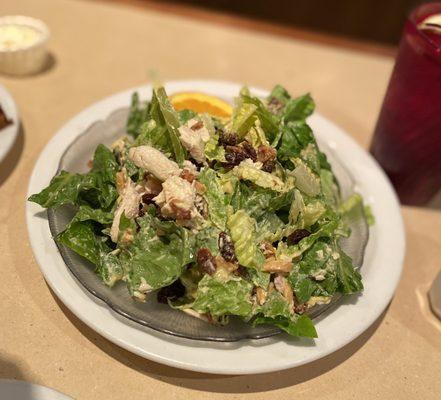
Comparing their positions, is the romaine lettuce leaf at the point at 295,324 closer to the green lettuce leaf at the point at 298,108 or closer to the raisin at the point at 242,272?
the raisin at the point at 242,272

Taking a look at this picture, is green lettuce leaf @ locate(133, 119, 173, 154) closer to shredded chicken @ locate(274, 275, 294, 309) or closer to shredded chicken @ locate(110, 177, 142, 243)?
shredded chicken @ locate(110, 177, 142, 243)

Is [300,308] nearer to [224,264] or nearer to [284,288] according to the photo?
[284,288]

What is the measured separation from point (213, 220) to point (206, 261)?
0.11m

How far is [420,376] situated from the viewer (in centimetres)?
128

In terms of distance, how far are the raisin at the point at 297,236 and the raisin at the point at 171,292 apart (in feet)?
0.99

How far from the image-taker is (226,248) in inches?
46.7

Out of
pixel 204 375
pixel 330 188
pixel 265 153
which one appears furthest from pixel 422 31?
pixel 204 375

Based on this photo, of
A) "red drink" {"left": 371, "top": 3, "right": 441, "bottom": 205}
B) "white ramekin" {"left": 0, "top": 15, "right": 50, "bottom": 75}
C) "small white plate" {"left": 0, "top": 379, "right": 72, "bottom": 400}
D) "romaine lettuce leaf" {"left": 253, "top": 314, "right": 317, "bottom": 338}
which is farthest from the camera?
"white ramekin" {"left": 0, "top": 15, "right": 50, "bottom": 75}

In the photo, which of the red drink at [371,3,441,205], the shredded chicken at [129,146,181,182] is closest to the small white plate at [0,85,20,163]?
the shredded chicken at [129,146,181,182]

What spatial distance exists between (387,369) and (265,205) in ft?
1.73

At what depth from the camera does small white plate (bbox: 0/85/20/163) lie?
1.48m

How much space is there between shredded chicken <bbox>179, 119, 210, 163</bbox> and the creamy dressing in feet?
3.11

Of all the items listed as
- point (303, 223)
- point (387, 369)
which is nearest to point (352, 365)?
point (387, 369)

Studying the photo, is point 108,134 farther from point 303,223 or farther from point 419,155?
point 419,155
